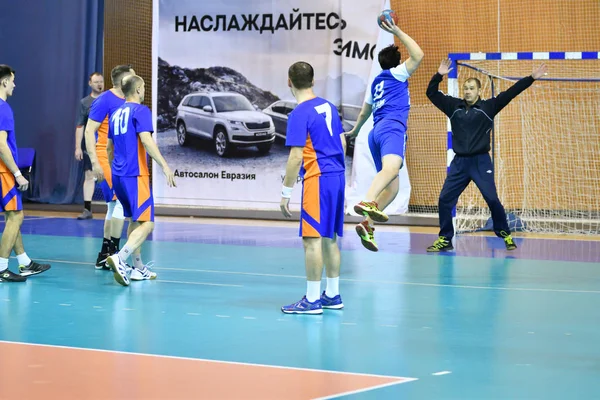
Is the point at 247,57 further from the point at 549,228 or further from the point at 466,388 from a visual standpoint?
the point at 466,388

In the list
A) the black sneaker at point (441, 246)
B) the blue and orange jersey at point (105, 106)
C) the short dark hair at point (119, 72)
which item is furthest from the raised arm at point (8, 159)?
the black sneaker at point (441, 246)

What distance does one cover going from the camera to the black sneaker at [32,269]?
9.49m

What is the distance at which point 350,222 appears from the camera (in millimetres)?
16719

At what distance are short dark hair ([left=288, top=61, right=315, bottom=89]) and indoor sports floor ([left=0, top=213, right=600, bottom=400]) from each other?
178 centimetres

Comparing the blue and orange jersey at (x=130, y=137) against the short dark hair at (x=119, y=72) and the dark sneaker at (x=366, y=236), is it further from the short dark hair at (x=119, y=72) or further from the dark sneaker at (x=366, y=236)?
the dark sneaker at (x=366, y=236)

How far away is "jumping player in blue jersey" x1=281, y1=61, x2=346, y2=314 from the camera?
24.0ft

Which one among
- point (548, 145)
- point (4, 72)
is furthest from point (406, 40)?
point (548, 145)

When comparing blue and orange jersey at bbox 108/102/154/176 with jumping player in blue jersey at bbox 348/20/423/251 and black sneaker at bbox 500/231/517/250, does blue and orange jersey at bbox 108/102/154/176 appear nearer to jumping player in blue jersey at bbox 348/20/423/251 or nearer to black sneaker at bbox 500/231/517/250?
jumping player in blue jersey at bbox 348/20/423/251

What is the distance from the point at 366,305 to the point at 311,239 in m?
0.92

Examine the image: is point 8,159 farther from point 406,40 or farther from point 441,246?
point 441,246

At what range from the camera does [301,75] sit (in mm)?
7320

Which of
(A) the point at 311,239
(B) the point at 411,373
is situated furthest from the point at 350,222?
(B) the point at 411,373

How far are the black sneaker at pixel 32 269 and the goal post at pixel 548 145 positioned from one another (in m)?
8.23

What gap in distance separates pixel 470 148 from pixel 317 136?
4990mm
